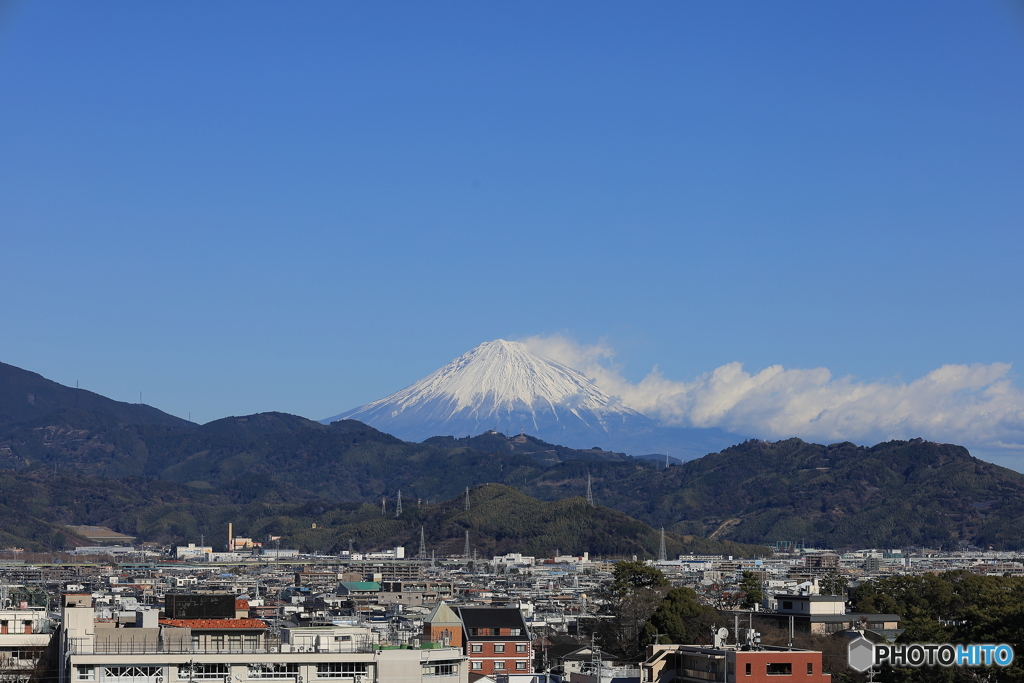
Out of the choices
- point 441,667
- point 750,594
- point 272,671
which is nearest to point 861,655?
point 441,667

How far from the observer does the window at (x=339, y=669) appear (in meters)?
38.3

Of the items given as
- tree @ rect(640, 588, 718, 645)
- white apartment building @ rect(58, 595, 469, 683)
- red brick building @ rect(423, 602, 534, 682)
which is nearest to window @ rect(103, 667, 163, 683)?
white apartment building @ rect(58, 595, 469, 683)

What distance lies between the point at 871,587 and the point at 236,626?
55894mm

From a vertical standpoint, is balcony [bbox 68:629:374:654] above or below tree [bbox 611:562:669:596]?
below

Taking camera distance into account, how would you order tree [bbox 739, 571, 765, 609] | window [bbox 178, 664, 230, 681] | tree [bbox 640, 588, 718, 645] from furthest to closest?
tree [bbox 739, 571, 765, 609] < tree [bbox 640, 588, 718, 645] < window [bbox 178, 664, 230, 681]

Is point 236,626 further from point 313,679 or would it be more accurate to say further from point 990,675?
point 990,675

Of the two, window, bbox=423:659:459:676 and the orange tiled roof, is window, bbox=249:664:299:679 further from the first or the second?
the orange tiled roof

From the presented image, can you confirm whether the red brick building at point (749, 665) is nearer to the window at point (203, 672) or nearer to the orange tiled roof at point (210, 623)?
the orange tiled roof at point (210, 623)

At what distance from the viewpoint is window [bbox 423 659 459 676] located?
3966 cm

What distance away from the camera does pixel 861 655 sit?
45750 millimetres

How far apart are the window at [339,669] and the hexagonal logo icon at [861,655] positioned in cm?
1266

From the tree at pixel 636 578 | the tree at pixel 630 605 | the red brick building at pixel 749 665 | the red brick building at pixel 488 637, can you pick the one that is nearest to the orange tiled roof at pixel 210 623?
the red brick building at pixel 749 665

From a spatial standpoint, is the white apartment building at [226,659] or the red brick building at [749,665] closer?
the white apartment building at [226,659]

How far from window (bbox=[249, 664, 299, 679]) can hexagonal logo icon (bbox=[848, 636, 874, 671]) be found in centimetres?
1419
